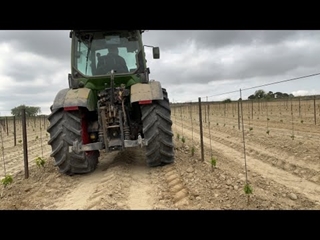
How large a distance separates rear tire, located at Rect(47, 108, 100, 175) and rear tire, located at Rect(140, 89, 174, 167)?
1.03 metres

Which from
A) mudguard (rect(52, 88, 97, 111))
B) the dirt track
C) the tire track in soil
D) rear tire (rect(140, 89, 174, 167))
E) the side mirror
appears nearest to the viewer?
the dirt track

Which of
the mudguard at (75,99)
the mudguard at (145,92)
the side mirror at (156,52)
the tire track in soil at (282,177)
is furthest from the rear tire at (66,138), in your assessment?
the tire track in soil at (282,177)

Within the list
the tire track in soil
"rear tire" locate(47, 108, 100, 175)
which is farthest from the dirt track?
"rear tire" locate(47, 108, 100, 175)

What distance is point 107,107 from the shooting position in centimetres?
526

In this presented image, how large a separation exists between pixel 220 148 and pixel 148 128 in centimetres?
381

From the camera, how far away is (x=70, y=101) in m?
5.03

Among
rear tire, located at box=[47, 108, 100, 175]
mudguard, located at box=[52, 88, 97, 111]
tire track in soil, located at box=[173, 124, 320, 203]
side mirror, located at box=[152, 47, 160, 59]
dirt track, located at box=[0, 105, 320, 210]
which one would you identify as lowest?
tire track in soil, located at box=[173, 124, 320, 203]

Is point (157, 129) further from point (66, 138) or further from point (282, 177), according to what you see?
point (282, 177)

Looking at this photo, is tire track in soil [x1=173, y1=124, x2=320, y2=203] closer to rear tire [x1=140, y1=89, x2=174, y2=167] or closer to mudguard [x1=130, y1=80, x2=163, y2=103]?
rear tire [x1=140, y1=89, x2=174, y2=167]

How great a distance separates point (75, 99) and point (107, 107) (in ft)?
1.73

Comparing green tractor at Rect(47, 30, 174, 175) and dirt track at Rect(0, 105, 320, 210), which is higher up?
green tractor at Rect(47, 30, 174, 175)

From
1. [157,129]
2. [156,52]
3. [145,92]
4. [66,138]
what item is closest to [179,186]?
[157,129]

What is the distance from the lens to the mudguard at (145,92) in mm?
5059

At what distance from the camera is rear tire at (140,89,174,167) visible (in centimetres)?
515
